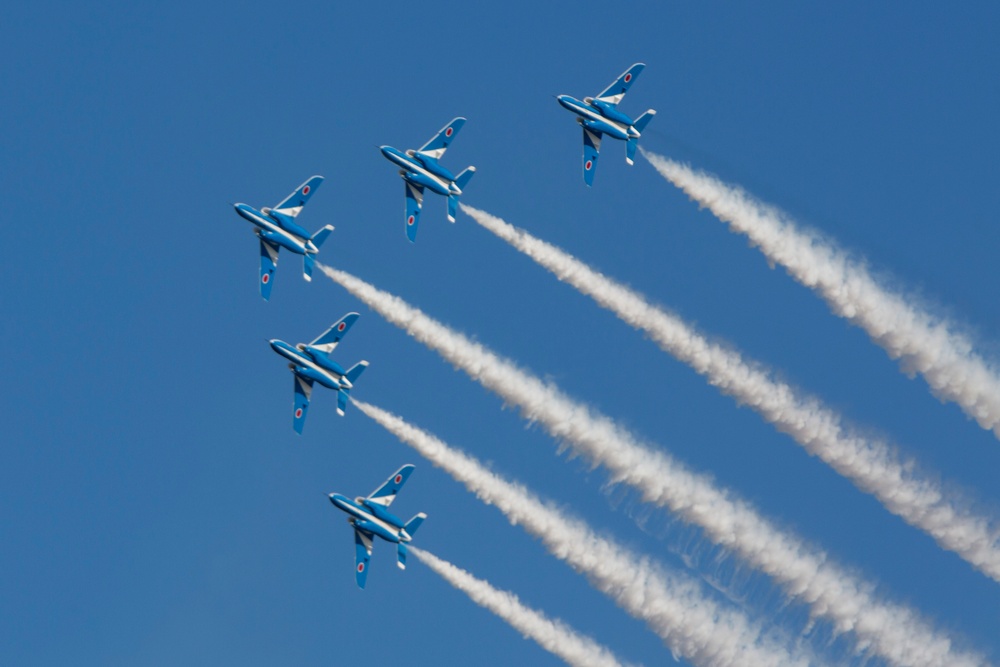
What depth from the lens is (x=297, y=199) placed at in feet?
225

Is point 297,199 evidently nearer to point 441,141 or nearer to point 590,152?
point 441,141

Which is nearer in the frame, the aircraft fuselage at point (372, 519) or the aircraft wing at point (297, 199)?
the aircraft fuselage at point (372, 519)

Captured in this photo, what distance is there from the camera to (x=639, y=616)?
60.5m

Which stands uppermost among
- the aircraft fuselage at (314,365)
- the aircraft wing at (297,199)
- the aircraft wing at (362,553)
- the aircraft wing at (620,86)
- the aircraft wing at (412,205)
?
the aircraft wing at (620,86)

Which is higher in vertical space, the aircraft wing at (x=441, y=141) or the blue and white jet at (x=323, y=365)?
the aircraft wing at (x=441, y=141)

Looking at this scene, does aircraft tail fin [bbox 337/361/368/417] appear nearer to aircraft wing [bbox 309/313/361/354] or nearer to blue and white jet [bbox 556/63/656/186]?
aircraft wing [bbox 309/313/361/354]

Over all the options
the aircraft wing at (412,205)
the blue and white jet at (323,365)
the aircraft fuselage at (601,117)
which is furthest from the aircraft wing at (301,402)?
the aircraft fuselage at (601,117)

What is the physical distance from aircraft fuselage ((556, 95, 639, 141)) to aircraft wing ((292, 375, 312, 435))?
16.9 meters

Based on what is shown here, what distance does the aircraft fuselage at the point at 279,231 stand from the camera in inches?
2630

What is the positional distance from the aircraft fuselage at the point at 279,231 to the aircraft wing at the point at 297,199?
2.55ft

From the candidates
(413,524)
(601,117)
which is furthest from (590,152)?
(413,524)

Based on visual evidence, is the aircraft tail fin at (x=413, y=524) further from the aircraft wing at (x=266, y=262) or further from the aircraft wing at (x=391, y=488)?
the aircraft wing at (x=266, y=262)

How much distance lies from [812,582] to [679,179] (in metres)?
18.6

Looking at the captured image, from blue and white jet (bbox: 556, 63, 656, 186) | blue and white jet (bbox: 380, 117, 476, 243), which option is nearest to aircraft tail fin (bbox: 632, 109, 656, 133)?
blue and white jet (bbox: 556, 63, 656, 186)
